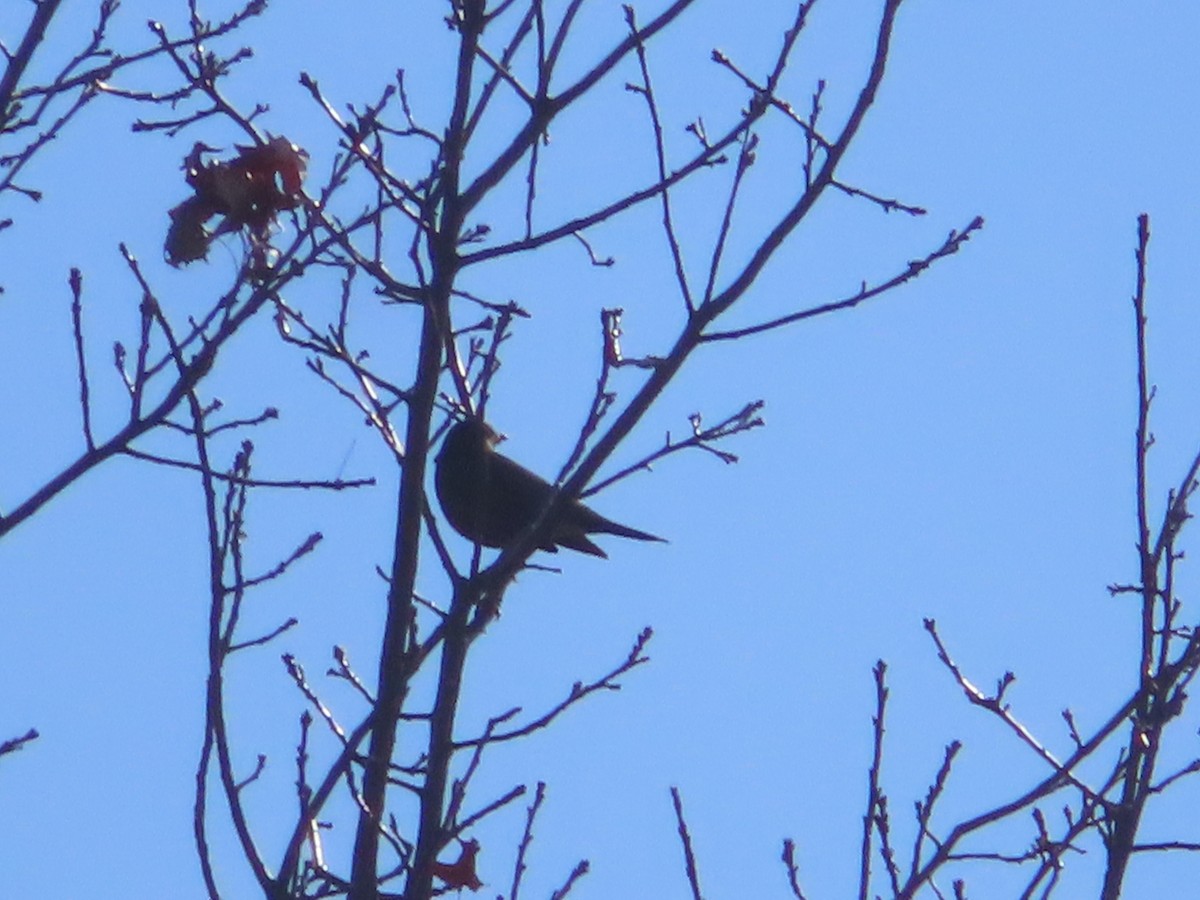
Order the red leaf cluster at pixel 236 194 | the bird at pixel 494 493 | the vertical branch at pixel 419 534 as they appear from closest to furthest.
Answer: the vertical branch at pixel 419 534 < the red leaf cluster at pixel 236 194 < the bird at pixel 494 493

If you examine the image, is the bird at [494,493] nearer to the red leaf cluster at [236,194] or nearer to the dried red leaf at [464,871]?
the red leaf cluster at [236,194]

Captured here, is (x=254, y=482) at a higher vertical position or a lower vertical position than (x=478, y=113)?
lower

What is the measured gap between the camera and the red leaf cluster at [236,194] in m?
4.00

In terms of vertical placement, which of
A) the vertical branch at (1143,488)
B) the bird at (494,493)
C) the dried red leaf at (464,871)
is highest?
the bird at (494,493)

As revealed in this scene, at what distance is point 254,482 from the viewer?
4.04m

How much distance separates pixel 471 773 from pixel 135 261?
1321 mm

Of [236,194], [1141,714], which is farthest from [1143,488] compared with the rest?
[236,194]

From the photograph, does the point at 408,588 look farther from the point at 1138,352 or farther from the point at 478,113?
the point at 1138,352

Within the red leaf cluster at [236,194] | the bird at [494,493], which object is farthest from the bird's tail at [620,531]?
the red leaf cluster at [236,194]

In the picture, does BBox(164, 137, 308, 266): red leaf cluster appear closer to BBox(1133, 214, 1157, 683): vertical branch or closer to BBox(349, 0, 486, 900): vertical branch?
BBox(349, 0, 486, 900): vertical branch

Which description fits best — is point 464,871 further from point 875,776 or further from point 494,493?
point 494,493

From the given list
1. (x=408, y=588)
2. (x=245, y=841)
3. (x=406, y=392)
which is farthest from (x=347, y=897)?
(x=406, y=392)

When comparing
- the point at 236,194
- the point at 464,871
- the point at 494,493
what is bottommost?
the point at 464,871

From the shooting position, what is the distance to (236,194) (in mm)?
4000
